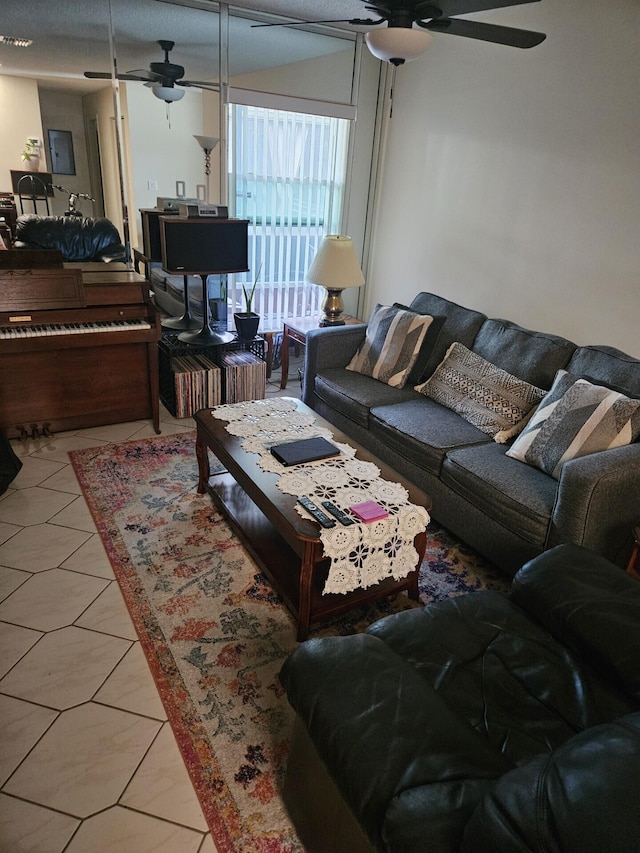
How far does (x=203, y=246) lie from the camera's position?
352 centimetres

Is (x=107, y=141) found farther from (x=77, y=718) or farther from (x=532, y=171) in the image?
(x=77, y=718)

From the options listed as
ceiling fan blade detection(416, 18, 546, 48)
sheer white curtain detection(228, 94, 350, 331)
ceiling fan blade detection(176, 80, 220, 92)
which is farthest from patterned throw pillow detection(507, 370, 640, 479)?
ceiling fan blade detection(176, 80, 220, 92)

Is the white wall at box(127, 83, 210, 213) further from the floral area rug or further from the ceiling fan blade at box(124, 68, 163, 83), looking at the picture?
the floral area rug

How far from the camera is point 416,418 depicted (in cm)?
294

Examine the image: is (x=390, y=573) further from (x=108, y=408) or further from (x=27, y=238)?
(x=27, y=238)

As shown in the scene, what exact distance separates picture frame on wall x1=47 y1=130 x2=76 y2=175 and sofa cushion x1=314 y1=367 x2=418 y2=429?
1.93m

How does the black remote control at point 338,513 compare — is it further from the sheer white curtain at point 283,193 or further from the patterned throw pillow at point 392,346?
the sheer white curtain at point 283,193

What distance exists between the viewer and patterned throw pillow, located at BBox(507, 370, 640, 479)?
229cm

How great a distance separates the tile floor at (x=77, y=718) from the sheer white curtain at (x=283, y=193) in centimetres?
265

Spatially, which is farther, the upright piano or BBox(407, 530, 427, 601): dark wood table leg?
the upright piano

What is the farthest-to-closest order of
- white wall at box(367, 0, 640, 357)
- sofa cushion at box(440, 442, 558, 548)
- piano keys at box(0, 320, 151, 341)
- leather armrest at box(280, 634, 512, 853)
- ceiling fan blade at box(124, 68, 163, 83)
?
ceiling fan blade at box(124, 68, 163, 83), piano keys at box(0, 320, 151, 341), white wall at box(367, 0, 640, 357), sofa cushion at box(440, 442, 558, 548), leather armrest at box(280, 634, 512, 853)

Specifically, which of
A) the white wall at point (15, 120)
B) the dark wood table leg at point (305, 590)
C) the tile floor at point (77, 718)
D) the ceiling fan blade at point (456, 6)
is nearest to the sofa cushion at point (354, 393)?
the dark wood table leg at point (305, 590)

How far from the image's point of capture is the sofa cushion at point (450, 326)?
3.33 m

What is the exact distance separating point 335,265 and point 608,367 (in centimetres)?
181
